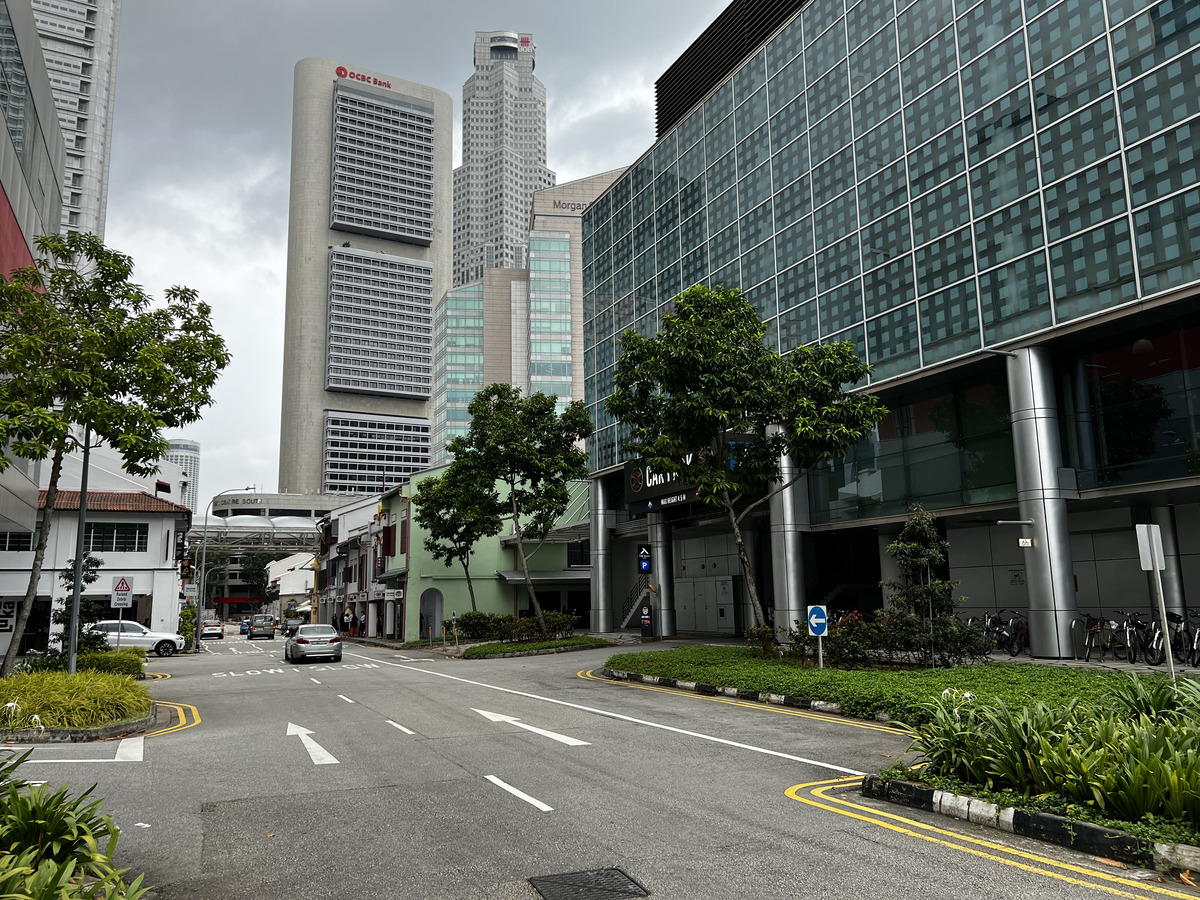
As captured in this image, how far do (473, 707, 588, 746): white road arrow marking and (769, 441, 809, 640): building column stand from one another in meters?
15.0

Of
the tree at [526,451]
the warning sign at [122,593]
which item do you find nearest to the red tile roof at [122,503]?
the warning sign at [122,593]

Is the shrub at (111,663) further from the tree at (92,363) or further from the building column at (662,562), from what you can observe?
the building column at (662,562)

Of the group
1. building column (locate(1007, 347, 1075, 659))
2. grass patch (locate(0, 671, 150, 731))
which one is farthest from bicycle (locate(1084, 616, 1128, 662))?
grass patch (locate(0, 671, 150, 731))

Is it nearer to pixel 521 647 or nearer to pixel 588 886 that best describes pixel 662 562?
pixel 521 647

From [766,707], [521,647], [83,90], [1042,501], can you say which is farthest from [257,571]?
[766,707]

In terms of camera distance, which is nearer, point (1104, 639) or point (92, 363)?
point (92, 363)

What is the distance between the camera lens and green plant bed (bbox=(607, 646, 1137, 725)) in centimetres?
1220

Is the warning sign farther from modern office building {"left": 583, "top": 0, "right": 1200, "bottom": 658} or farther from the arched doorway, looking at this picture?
modern office building {"left": 583, "top": 0, "right": 1200, "bottom": 658}

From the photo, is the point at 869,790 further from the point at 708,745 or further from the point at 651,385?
the point at 651,385

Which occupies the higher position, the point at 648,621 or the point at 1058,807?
the point at 648,621

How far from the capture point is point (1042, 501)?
66.9ft

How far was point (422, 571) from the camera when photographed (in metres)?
47.8

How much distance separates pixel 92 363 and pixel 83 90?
133 metres

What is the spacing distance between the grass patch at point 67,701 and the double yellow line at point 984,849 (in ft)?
38.3
